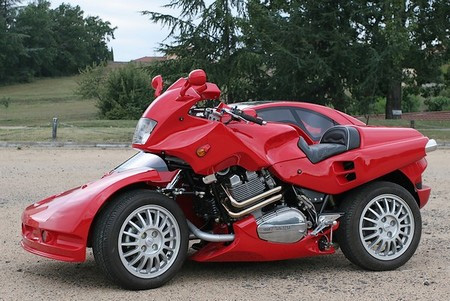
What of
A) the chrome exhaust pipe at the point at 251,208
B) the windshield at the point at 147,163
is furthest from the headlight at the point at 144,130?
the chrome exhaust pipe at the point at 251,208

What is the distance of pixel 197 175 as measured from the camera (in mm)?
5719

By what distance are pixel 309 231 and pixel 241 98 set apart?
23761 millimetres

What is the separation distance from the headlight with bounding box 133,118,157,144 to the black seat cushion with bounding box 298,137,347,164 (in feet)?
4.41

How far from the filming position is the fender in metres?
5.24

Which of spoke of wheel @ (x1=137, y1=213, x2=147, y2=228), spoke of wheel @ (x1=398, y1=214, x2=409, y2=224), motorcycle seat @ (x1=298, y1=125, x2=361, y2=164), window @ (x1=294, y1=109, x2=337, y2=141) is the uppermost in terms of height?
motorcycle seat @ (x1=298, y1=125, x2=361, y2=164)

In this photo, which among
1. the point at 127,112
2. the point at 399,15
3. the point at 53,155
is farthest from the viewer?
the point at 127,112

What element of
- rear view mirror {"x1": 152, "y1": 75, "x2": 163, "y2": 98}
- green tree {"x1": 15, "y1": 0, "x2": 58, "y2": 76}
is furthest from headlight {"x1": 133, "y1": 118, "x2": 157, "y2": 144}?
green tree {"x1": 15, "y1": 0, "x2": 58, "y2": 76}

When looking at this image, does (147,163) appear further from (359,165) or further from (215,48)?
(215,48)

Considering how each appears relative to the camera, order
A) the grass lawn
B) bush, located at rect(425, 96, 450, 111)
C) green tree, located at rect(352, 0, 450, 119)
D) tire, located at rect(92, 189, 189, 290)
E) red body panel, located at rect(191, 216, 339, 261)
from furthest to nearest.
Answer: bush, located at rect(425, 96, 450, 111)
green tree, located at rect(352, 0, 450, 119)
the grass lawn
red body panel, located at rect(191, 216, 339, 261)
tire, located at rect(92, 189, 189, 290)

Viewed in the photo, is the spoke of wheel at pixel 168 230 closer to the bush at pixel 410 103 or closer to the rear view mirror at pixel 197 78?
the rear view mirror at pixel 197 78

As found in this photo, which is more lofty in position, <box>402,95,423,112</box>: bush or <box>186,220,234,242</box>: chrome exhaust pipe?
<box>186,220,234,242</box>: chrome exhaust pipe

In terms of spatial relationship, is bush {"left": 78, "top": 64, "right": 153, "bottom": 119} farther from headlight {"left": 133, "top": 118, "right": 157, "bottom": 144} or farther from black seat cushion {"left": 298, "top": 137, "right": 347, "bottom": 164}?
headlight {"left": 133, "top": 118, "right": 157, "bottom": 144}

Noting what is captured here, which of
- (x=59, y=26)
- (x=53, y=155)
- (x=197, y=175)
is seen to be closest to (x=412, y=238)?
(x=197, y=175)

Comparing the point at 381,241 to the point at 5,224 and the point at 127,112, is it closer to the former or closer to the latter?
the point at 5,224
